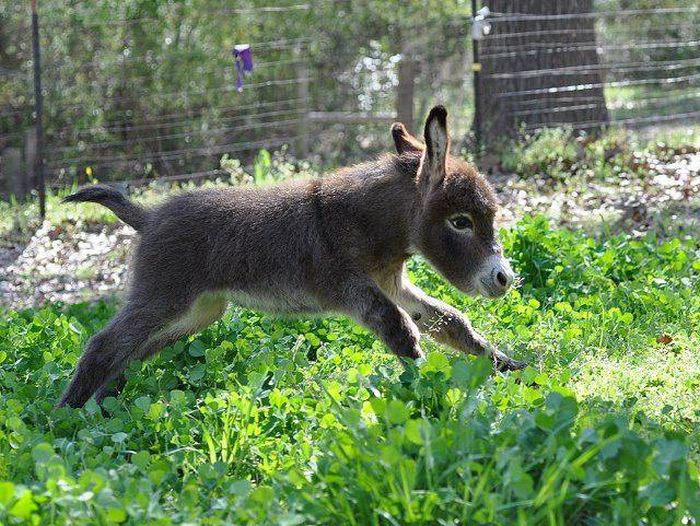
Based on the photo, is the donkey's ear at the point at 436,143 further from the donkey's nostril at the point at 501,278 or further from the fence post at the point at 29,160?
the fence post at the point at 29,160

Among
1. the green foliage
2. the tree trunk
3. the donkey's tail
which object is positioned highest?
the tree trunk

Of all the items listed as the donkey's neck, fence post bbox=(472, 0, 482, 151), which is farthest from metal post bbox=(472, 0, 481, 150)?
the donkey's neck

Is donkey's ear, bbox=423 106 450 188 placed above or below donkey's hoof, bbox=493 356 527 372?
above

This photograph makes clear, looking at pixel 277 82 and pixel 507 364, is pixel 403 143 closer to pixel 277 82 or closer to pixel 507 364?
pixel 507 364

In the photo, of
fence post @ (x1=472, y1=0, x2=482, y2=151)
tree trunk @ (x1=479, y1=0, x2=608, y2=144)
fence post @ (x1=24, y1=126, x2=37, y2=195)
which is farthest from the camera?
fence post @ (x1=24, y1=126, x2=37, y2=195)

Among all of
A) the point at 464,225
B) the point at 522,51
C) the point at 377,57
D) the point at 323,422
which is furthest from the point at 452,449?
the point at 377,57

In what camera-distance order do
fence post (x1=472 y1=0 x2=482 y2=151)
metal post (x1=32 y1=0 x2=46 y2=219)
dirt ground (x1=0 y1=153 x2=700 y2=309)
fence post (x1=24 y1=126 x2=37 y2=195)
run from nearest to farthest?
dirt ground (x1=0 y1=153 x2=700 y2=309) → metal post (x1=32 y1=0 x2=46 y2=219) → fence post (x1=472 y1=0 x2=482 y2=151) → fence post (x1=24 y1=126 x2=37 y2=195)

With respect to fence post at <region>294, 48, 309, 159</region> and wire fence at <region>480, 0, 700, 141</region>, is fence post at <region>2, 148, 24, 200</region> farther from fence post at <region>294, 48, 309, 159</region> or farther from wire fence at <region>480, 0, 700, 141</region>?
wire fence at <region>480, 0, 700, 141</region>

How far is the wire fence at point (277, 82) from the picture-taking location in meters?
12.3

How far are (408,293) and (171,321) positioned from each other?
1.46 metres

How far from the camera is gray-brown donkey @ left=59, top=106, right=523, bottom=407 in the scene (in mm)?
5664

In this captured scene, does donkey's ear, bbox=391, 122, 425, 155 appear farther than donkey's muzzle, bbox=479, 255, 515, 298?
Yes

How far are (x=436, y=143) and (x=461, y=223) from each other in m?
0.50

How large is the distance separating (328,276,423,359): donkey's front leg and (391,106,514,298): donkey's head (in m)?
0.44
